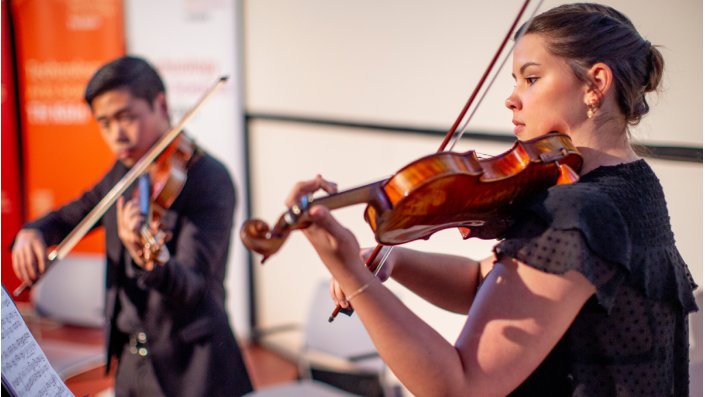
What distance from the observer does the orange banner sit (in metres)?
4.84

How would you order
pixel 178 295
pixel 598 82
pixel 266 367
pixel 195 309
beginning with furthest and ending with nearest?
pixel 266 367
pixel 195 309
pixel 178 295
pixel 598 82

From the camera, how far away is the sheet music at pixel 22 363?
3.79ft

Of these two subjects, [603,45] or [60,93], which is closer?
[603,45]

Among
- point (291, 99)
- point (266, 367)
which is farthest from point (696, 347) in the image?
point (266, 367)

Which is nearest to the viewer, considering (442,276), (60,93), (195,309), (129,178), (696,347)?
(442,276)

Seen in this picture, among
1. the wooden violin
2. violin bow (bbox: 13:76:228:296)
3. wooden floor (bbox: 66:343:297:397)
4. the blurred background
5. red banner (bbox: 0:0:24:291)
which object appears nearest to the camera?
the wooden violin

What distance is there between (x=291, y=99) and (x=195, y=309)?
2.04 meters

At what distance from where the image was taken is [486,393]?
42.9 inches

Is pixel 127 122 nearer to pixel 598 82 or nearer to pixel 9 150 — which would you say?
pixel 598 82

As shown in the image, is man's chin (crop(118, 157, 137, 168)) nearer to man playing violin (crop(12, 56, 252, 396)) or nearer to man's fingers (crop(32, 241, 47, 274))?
man playing violin (crop(12, 56, 252, 396))

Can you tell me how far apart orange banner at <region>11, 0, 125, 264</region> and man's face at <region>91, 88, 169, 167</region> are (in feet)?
8.24

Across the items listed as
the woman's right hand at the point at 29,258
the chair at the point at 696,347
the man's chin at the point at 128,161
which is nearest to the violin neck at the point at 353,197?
the chair at the point at 696,347

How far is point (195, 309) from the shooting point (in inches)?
86.8

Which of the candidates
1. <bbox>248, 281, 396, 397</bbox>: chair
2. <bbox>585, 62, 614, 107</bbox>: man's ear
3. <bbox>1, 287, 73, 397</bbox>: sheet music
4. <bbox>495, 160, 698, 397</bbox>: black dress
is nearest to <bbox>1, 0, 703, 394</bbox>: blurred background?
<bbox>248, 281, 396, 397</bbox>: chair
